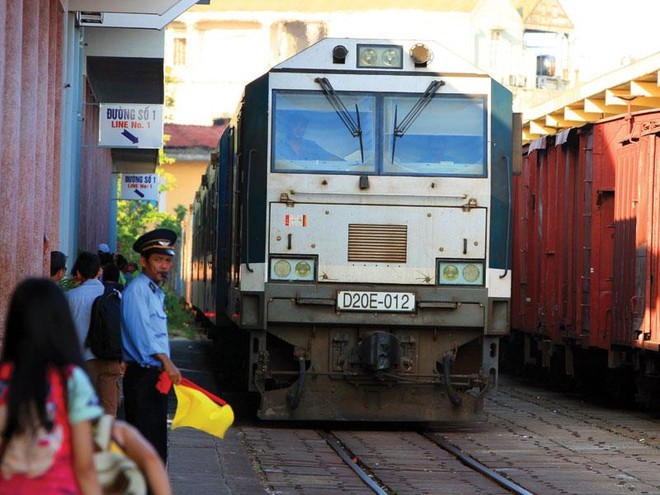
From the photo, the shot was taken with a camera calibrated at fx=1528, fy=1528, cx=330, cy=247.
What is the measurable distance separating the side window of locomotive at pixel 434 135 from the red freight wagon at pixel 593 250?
2.68 m

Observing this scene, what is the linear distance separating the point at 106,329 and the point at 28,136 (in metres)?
3.10

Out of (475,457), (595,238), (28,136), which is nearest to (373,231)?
(475,457)

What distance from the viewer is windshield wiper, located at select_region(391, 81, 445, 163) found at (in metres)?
14.4

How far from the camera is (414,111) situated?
568 inches

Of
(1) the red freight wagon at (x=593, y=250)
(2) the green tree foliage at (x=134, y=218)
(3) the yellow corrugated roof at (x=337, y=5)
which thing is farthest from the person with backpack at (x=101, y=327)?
(3) the yellow corrugated roof at (x=337, y=5)

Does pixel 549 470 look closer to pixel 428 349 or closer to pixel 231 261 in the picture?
pixel 428 349

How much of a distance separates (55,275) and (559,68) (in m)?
57.5

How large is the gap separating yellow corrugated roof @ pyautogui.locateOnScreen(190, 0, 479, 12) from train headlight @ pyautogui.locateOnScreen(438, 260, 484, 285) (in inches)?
1825

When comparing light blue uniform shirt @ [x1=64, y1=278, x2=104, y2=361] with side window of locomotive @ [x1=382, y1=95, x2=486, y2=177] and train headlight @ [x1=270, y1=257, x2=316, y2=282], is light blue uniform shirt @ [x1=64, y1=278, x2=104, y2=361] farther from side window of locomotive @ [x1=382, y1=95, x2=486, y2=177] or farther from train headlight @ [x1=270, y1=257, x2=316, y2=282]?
side window of locomotive @ [x1=382, y1=95, x2=486, y2=177]

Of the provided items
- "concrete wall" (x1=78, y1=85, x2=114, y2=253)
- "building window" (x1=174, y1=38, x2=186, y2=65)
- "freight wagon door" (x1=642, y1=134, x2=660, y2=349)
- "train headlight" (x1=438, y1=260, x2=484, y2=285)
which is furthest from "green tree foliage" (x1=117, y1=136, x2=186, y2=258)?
"train headlight" (x1=438, y1=260, x2=484, y2=285)

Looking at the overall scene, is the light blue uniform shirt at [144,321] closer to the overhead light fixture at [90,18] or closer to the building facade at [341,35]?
the overhead light fixture at [90,18]

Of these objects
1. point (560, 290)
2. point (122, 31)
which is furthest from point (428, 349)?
point (122, 31)

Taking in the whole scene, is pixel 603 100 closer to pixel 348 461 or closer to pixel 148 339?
pixel 348 461

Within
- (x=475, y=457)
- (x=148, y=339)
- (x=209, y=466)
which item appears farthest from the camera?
(x=475, y=457)
